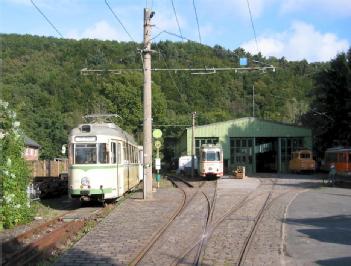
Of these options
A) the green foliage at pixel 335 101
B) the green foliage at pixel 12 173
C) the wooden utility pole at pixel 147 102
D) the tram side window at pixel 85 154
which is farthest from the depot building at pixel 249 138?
the green foliage at pixel 12 173

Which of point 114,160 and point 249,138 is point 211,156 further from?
point 114,160

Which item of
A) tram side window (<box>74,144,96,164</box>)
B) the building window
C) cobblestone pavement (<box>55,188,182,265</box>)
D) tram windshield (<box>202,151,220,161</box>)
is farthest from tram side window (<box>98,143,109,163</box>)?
the building window

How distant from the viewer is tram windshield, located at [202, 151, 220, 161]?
44.2 meters

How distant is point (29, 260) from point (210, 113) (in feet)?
259

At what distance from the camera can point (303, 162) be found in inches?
2120

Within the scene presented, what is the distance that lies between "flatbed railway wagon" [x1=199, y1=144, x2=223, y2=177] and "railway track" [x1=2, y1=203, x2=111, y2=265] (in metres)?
26.2

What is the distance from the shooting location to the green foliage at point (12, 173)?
15.6 metres

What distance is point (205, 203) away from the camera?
2181 centimetres

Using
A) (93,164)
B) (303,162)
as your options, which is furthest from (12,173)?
(303,162)

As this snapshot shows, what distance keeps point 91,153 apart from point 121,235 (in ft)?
24.8

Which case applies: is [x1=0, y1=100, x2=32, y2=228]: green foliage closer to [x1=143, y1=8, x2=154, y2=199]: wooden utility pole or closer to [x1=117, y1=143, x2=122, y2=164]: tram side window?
[x1=117, y1=143, x2=122, y2=164]: tram side window

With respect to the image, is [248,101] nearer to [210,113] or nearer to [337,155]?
[210,113]

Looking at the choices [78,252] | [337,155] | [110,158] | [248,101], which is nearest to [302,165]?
[337,155]

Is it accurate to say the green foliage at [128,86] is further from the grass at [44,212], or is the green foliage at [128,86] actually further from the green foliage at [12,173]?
the green foliage at [12,173]
